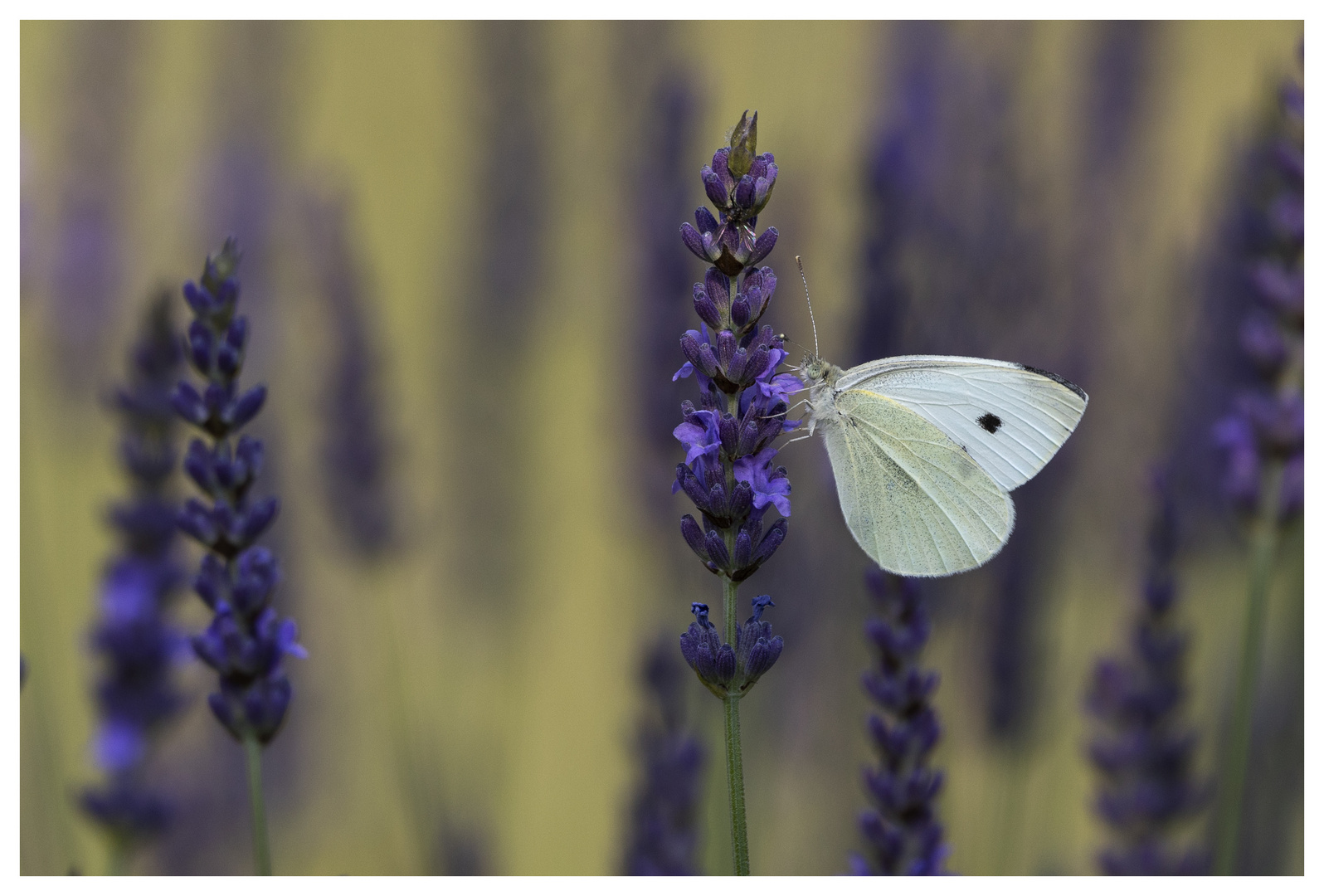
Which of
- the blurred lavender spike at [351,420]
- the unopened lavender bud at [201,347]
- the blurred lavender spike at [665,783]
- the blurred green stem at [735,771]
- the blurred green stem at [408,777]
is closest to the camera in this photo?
the blurred green stem at [735,771]

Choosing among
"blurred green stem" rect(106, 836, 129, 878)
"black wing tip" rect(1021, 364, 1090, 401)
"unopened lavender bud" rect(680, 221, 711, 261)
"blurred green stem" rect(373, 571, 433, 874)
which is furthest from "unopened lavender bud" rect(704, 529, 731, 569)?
"blurred green stem" rect(373, 571, 433, 874)

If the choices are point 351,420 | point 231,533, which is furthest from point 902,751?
point 351,420

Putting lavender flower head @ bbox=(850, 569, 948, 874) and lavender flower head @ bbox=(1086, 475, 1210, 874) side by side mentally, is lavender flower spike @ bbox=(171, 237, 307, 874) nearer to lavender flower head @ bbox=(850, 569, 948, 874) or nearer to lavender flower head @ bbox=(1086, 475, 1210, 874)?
lavender flower head @ bbox=(850, 569, 948, 874)

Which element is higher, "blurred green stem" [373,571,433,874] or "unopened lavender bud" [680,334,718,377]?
"unopened lavender bud" [680,334,718,377]

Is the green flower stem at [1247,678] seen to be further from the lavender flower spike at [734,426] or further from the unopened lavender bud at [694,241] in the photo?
the unopened lavender bud at [694,241]

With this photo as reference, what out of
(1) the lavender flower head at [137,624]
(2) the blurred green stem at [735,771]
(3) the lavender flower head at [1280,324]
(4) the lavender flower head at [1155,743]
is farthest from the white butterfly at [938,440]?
(1) the lavender flower head at [137,624]

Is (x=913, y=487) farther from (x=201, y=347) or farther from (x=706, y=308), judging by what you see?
(x=201, y=347)
